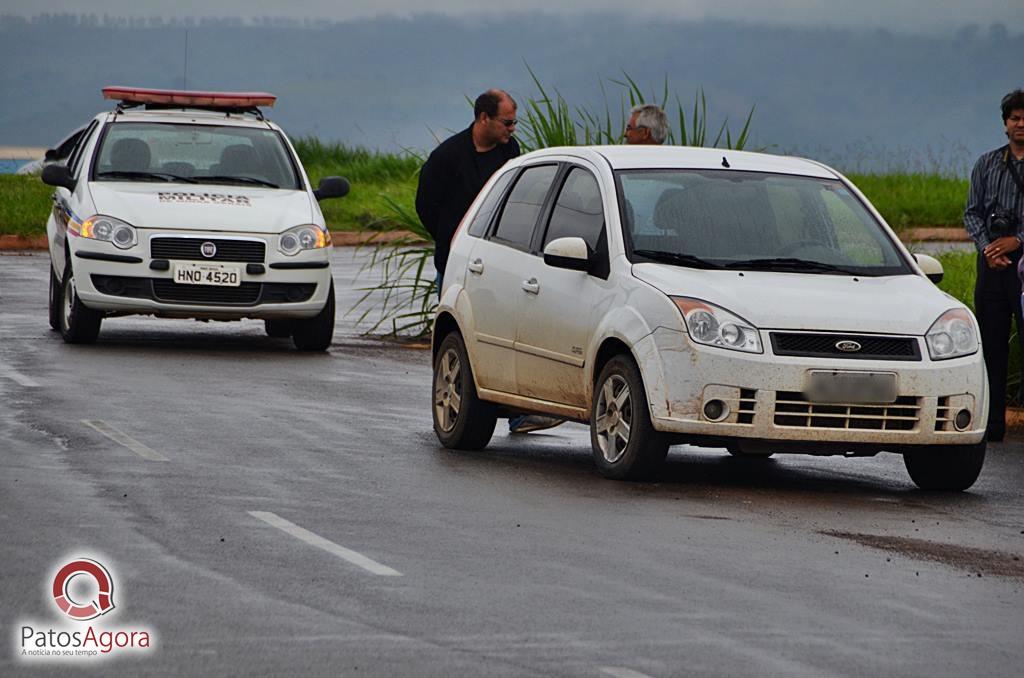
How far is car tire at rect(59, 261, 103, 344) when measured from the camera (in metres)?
18.3

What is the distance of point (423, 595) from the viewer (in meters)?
7.80

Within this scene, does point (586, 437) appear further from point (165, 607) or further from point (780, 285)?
point (165, 607)

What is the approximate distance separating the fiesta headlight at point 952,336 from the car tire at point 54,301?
10.1 meters

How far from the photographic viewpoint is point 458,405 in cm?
1276

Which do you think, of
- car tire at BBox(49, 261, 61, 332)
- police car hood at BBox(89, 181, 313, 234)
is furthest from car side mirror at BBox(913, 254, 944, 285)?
car tire at BBox(49, 261, 61, 332)

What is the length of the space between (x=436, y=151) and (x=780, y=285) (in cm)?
476

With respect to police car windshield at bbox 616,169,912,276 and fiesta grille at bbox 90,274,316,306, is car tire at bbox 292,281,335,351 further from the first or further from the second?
police car windshield at bbox 616,169,912,276

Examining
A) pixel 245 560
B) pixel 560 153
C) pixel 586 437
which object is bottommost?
pixel 586 437

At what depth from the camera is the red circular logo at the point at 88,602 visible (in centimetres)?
737

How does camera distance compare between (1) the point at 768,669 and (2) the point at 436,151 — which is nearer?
(1) the point at 768,669

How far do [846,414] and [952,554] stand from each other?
1.59 meters

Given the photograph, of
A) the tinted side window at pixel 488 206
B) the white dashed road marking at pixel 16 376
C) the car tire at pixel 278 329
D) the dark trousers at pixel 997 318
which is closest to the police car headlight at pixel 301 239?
the car tire at pixel 278 329

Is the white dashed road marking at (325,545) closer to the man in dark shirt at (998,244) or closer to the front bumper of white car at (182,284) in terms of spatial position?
the man in dark shirt at (998,244)

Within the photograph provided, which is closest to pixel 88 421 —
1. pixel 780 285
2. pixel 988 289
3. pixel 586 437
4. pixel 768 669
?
pixel 586 437
